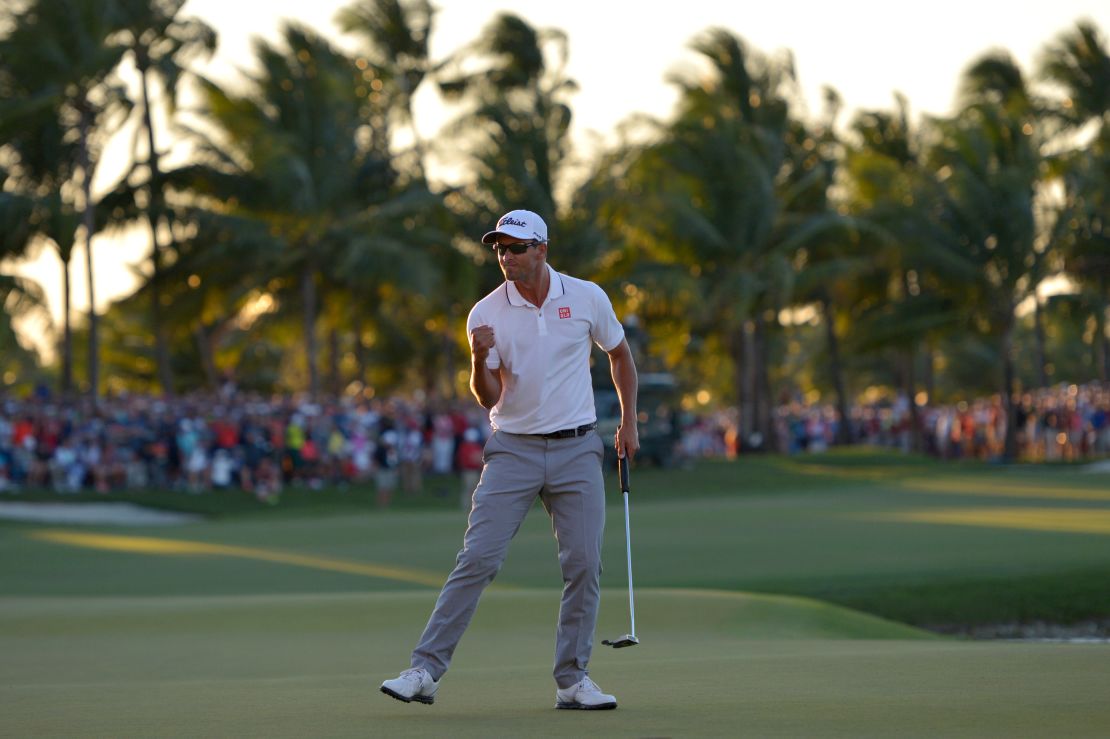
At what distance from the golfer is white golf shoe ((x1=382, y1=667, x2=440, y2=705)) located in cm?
5

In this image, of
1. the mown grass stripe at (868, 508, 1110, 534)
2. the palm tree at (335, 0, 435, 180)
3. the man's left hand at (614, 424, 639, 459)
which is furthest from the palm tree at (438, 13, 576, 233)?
the man's left hand at (614, 424, 639, 459)

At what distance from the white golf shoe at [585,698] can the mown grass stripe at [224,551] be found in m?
8.51

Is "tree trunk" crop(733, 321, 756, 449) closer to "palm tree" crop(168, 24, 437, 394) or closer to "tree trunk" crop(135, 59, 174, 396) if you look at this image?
"palm tree" crop(168, 24, 437, 394)

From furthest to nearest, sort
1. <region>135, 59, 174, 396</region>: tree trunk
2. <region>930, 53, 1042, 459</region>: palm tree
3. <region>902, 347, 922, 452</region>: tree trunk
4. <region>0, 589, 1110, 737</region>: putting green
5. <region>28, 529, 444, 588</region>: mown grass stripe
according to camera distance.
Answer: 1. <region>902, 347, 922, 452</region>: tree trunk
2. <region>930, 53, 1042, 459</region>: palm tree
3. <region>135, 59, 174, 396</region>: tree trunk
4. <region>28, 529, 444, 588</region>: mown grass stripe
5. <region>0, 589, 1110, 737</region>: putting green

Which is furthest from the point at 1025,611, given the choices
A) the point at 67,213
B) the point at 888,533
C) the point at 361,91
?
the point at 361,91

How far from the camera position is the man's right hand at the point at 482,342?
6.79 meters

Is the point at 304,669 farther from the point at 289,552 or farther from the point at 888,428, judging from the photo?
the point at 888,428

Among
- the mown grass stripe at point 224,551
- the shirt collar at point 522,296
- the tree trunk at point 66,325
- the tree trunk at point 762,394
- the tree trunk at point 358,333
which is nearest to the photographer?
the shirt collar at point 522,296

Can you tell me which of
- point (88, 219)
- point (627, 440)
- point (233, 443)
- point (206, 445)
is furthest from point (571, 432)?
point (88, 219)

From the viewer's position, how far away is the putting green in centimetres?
623

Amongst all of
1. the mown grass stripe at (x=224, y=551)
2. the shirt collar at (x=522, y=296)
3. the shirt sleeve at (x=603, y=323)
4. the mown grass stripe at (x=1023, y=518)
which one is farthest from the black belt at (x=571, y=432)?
the mown grass stripe at (x=1023, y=518)

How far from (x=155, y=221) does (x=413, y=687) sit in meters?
32.3

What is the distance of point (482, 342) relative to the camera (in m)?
6.79

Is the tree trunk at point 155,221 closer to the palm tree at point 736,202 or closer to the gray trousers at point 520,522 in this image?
the palm tree at point 736,202
